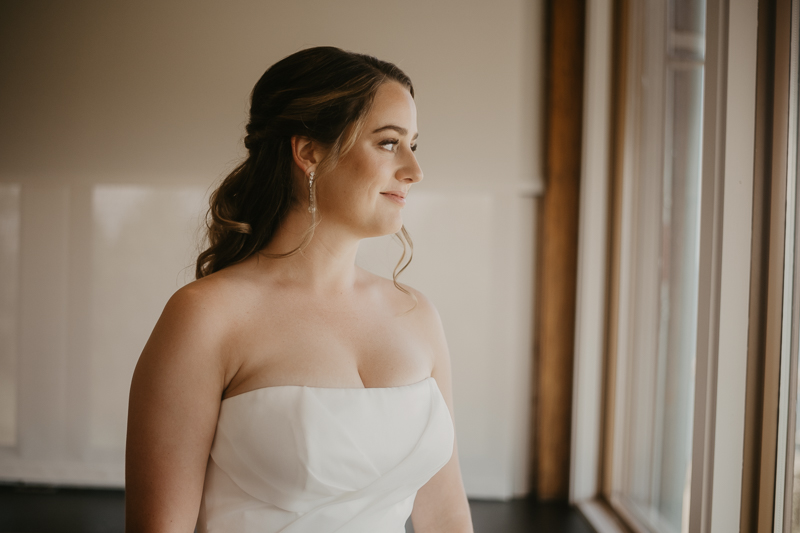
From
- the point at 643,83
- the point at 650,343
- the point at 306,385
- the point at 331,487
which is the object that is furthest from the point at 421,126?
the point at 331,487

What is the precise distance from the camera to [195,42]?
1843mm

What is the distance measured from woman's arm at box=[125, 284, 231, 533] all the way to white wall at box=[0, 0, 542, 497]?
1.08 m

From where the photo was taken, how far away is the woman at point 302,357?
83cm

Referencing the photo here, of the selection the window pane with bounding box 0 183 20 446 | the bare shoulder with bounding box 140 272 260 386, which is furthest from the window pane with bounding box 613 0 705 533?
the window pane with bounding box 0 183 20 446

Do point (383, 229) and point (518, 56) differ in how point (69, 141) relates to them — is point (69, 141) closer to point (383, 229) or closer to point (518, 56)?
point (383, 229)

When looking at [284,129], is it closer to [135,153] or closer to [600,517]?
[135,153]

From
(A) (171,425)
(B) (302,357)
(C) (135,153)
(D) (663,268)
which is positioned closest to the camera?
(A) (171,425)

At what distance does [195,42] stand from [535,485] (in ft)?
6.99

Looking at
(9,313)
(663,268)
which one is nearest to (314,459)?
(663,268)

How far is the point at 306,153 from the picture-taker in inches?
39.1

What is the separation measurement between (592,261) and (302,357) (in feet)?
4.11

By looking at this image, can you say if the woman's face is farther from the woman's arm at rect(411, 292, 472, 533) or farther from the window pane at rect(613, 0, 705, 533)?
the window pane at rect(613, 0, 705, 533)

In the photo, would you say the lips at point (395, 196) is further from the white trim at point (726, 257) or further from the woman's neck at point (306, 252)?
the white trim at point (726, 257)

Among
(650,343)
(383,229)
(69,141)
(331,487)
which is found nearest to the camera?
(331,487)
